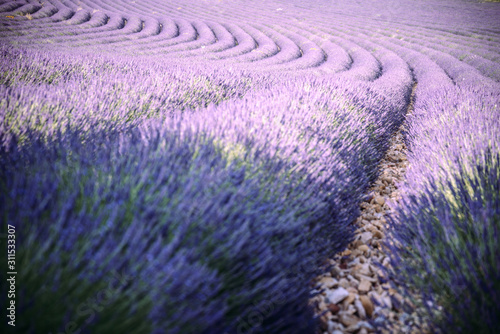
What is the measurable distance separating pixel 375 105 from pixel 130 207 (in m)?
3.62

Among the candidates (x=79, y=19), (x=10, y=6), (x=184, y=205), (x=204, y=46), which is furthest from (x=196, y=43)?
(x=184, y=205)

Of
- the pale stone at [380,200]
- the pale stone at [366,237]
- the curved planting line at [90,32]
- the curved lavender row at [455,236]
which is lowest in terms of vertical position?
the pale stone at [366,237]

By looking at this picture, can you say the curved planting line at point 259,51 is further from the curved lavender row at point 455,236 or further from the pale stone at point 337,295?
the pale stone at point 337,295

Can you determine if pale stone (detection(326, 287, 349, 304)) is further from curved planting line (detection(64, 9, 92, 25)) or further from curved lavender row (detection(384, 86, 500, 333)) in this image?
curved planting line (detection(64, 9, 92, 25))

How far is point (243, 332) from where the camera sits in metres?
1.04

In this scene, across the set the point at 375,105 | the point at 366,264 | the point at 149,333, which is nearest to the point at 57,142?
the point at 149,333

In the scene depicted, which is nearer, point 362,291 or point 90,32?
point 362,291

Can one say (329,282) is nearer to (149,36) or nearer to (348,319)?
(348,319)

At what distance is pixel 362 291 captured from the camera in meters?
1.70

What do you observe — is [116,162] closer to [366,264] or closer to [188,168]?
[188,168]

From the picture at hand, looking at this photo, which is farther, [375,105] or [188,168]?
[375,105]

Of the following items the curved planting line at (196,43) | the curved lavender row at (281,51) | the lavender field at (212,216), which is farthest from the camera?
the curved planting line at (196,43)

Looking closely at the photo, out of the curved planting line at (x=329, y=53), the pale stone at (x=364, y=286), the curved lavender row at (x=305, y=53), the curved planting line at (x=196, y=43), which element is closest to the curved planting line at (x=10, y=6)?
the curved planting line at (x=196, y=43)

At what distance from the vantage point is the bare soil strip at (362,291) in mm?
1434
